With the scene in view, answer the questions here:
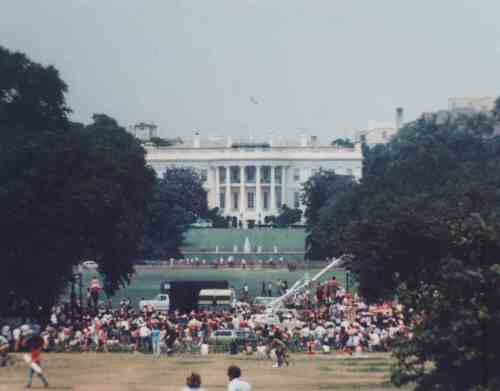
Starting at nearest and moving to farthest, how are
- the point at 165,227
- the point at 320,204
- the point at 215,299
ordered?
the point at 215,299, the point at 165,227, the point at 320,204

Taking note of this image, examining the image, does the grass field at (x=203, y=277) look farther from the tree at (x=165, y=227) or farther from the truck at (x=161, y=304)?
the truck at (x=161, y=304)

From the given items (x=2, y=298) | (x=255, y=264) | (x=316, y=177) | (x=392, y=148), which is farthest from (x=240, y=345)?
(x=316, y=177)

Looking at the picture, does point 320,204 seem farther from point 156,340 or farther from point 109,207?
point 156,340

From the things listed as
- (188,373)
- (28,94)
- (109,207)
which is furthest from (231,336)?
(28,94)

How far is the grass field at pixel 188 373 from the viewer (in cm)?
4109

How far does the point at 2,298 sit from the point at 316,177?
13348 cm

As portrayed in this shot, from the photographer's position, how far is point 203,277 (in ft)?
395

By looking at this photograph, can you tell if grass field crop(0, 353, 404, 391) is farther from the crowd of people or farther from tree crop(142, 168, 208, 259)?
tree crop(142, 168, 208, 259)

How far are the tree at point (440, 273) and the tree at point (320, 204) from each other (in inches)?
1160

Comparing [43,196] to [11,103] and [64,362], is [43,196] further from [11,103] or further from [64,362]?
[64,362]

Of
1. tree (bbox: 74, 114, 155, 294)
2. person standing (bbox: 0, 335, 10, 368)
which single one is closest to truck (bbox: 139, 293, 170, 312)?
tree (bbox: 74, 114, 155, 294)

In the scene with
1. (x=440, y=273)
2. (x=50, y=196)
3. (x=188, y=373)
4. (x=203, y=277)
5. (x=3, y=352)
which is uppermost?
(x=50, y=196)

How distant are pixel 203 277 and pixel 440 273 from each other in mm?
84900

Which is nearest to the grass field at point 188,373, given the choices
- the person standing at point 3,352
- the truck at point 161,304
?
the person standing at point 3,352
